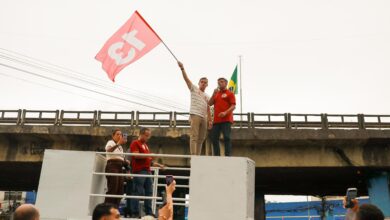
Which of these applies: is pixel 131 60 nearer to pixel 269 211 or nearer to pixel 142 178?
pixel 142 178

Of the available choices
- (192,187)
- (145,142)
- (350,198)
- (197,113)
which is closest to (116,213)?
(350,198)

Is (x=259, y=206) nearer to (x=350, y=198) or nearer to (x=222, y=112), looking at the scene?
(x=222, y=112)

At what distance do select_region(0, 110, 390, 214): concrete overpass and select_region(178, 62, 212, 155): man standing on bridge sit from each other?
397 inches

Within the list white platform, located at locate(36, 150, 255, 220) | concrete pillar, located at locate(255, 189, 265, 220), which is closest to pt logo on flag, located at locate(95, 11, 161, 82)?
white platform, located at locate(36, 150, 255, 220)

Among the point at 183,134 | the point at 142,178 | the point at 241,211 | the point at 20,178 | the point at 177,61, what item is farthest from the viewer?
the point at 20,178

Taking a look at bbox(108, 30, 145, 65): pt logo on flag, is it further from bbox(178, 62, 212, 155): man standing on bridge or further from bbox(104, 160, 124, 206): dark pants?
bbox(104, 160, 124, 206): dark pants

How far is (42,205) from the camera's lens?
23.8 feet

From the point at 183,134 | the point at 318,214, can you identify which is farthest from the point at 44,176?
the point at 318,214

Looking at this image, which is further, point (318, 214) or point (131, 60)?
point (318, 214)

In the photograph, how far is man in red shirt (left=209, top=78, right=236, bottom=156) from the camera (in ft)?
30.0

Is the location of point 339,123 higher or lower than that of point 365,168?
higher

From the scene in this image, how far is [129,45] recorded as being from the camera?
1041 cm

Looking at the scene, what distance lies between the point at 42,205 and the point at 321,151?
15.5 m

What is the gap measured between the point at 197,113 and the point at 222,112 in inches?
22.8
